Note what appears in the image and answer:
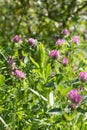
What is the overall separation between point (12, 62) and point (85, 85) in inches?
15.0

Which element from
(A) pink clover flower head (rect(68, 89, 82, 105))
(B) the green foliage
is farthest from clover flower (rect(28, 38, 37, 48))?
(A) pink clover flower head (rect(68, 89, 82, 105))

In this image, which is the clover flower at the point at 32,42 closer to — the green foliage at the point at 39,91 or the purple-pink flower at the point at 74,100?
the green foliage at the point at 39,91

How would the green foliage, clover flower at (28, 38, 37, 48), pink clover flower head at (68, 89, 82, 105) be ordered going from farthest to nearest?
clover flower at (28, 38, 37, 48)
the green foliage
pink clover flower head at (68, 89, 82, 105)

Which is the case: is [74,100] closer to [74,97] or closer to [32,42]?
[74,97]

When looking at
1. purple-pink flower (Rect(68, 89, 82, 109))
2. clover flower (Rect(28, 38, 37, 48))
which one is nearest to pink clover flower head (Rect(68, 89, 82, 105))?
purple-pink flower (Rect(68, 89, 82, 109))

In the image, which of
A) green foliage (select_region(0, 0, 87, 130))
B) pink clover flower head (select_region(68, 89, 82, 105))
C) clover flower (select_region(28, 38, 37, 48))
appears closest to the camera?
pink clover flower head (select_region(68, 89, 82, 105))

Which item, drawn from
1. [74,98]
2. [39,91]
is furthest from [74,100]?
[39,91]

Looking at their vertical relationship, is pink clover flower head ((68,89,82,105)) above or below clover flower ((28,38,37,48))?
below

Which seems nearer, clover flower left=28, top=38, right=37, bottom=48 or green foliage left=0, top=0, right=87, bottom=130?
green foliage left=0, top=0, right=87, bottom=130

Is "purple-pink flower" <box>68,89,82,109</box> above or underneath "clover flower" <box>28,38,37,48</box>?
underneath

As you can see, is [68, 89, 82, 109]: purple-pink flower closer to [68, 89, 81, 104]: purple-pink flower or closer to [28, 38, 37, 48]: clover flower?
[68, 89, 81, 104]: purple-pink flower

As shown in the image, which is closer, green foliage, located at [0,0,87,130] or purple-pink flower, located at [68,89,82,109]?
purple-pink flower, located at [68,89,82,109]

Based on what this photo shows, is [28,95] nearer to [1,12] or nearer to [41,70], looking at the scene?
[41,70]

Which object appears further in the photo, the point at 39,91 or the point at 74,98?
the point at 39,91
